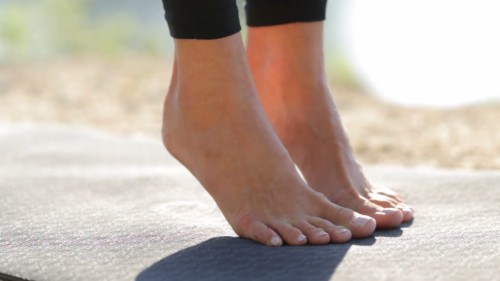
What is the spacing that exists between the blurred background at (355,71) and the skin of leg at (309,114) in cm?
97

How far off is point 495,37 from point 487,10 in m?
0.80

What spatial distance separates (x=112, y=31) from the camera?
5.74 meters

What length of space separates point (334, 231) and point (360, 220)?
0.19 ft

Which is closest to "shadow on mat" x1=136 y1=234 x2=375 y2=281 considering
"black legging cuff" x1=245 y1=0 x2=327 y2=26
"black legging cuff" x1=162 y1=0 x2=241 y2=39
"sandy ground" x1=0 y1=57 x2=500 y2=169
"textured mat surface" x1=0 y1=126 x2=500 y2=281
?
"textured mat surface" x1=0 y1=126 x2=500 y2=281

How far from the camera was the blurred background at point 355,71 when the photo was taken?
9.80 ft

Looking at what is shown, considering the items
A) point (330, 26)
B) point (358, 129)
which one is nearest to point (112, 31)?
point (330, 26)

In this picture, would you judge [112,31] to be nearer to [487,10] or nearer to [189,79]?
[487,10]

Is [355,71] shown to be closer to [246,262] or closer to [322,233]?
[322,233]

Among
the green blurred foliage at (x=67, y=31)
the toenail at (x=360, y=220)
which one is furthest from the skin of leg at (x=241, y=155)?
the green blurred foliage at (x=67, y=31)

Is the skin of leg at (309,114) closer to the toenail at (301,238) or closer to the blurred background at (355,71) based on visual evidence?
the toenail at (301,238)

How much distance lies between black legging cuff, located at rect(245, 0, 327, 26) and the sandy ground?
3.27 feet

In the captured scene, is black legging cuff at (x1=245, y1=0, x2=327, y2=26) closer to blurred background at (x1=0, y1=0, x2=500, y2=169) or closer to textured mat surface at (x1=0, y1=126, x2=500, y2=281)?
textured mat surface at (x1=0, y1=126, x2=500, y2=281)

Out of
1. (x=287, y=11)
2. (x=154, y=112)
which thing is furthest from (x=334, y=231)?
(x=154, y=112)

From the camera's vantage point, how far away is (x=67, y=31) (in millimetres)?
5613
